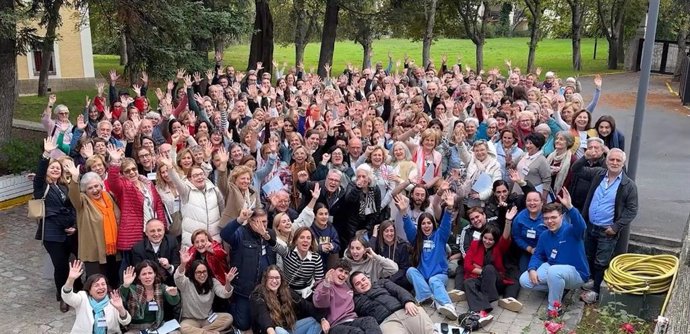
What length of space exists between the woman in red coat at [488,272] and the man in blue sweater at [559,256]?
0.27m

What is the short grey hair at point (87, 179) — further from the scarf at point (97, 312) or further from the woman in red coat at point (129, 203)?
the scarf at point (97, 312)

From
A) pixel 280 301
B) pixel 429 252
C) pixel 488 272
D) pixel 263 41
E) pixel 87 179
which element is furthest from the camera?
pixel 263 41

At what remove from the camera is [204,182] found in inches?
259

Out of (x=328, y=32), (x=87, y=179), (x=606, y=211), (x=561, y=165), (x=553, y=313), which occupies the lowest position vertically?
(x=553, y=313)

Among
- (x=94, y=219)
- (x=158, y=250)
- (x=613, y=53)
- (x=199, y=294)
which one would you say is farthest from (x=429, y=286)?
(x=613, y=53)

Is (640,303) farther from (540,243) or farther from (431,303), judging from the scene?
(431,303)

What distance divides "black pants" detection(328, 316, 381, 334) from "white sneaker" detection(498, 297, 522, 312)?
1.65 m

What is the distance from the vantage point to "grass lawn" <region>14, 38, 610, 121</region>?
2038 centimetres

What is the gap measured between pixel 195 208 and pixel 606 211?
4398 mm

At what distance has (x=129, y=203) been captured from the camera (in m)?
6.45

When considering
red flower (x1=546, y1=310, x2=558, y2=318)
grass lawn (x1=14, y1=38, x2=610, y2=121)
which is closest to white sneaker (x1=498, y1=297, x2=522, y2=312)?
red flower (x1=546, y1=310, x2=558, y2=318)

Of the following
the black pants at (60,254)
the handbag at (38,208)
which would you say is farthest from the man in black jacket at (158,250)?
the handbag at (38,208)

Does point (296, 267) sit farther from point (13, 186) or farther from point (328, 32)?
point (328, 32)

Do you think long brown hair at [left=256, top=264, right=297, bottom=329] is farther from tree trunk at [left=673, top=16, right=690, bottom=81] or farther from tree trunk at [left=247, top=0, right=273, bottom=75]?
tree trunk at [left=673, top=16, right=690, bottom=81]
